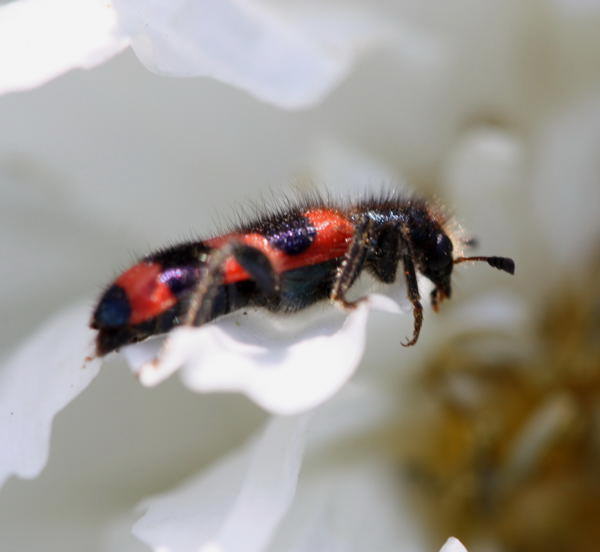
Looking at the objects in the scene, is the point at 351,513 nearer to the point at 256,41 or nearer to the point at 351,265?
the point at 351,265

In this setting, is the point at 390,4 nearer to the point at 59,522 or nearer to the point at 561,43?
the point at 561,43

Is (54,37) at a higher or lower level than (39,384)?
higher

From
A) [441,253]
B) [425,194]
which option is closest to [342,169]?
[425,194]

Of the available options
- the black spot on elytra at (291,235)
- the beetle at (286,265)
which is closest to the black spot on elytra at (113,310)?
the beetle at (286,265)

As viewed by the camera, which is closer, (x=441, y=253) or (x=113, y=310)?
(x=113, y=310)

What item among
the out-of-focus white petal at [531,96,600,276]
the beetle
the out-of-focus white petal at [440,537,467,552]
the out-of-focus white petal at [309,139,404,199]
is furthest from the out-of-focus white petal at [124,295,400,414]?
the out-of-focus white petal at [531,96,600,276]

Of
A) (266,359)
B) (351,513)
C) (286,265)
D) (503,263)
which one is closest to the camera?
(266,359)
